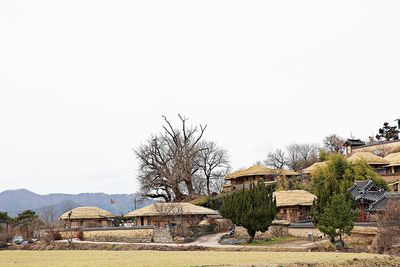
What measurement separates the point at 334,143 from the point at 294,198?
4042 cm

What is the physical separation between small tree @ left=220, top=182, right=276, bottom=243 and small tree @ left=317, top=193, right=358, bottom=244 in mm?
6472

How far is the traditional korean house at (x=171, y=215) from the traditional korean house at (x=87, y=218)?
32.7ft

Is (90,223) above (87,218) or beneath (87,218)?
beneath

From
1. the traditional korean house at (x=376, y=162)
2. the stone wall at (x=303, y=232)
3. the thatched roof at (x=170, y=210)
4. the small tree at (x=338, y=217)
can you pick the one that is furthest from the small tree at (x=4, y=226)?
the traditional korean house at (x=376, y=162)

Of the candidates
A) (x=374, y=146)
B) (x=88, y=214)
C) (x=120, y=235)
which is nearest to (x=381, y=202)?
(x=120, y=235)

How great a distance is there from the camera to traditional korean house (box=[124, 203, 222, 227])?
57688mm

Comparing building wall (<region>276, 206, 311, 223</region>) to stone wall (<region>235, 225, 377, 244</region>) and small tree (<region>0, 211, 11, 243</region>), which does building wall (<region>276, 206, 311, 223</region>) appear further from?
small tree (<region>0, 211, 11, 243</region>)

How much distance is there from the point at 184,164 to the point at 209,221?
55.0ft

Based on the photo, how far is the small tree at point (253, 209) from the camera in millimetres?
45750

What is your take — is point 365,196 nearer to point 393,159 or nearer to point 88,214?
point 393,159

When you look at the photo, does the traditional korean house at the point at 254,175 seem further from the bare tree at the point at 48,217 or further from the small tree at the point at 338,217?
the small tree at the point at 338,217

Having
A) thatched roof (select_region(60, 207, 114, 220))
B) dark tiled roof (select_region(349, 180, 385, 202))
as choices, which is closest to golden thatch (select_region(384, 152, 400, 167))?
dark tiled roof (select_region(349, 180, 385, 202))

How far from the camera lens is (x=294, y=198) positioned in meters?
55.2

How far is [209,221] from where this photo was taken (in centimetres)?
5772
